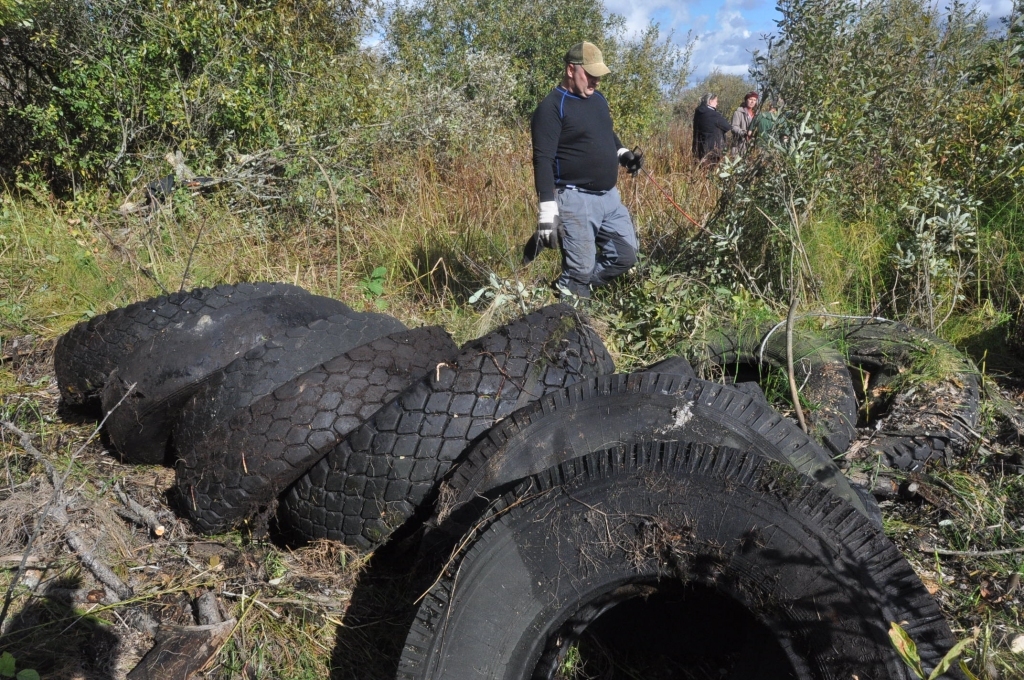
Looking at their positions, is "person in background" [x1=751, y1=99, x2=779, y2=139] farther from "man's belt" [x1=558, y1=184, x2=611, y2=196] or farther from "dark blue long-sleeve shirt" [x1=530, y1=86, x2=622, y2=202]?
"man's belt" [x1=558, y1=184, x2=611, y2=196]

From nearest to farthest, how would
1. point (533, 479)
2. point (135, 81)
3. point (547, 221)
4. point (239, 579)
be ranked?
point (533, 479) < point (239, 579) < point (547, 221) < point (135, 81)

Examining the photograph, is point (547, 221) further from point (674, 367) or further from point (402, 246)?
point (674, 367)

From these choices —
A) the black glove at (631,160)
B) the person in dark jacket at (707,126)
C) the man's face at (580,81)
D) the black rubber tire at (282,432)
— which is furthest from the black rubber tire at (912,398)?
the person in dark jacket at (707,126)

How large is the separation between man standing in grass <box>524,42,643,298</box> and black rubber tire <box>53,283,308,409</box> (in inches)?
85.4

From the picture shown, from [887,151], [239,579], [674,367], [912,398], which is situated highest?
[887,151]

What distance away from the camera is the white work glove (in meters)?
4.88

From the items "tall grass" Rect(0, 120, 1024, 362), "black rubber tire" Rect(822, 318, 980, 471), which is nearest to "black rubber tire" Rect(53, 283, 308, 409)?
"tall grass" Rect(0, 120, 1024, 362)

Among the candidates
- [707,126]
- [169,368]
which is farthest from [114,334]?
[707,126]

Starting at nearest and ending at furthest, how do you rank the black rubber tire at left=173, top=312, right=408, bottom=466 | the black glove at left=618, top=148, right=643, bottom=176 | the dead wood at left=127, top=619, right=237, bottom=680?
1. the dead wood at left=127, top=619, right=237, bottom=680
2. the black rubber tire at left=173, top=312, right=408, bottom=466
3. the black glove at left=618, top=148, right=643, bottom=176

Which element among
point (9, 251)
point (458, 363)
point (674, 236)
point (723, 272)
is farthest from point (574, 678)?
point (9, 251)

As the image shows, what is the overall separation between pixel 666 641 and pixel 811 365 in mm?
1965

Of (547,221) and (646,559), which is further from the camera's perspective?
(547,221)

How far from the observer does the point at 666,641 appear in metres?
2.35

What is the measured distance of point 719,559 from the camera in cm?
193
